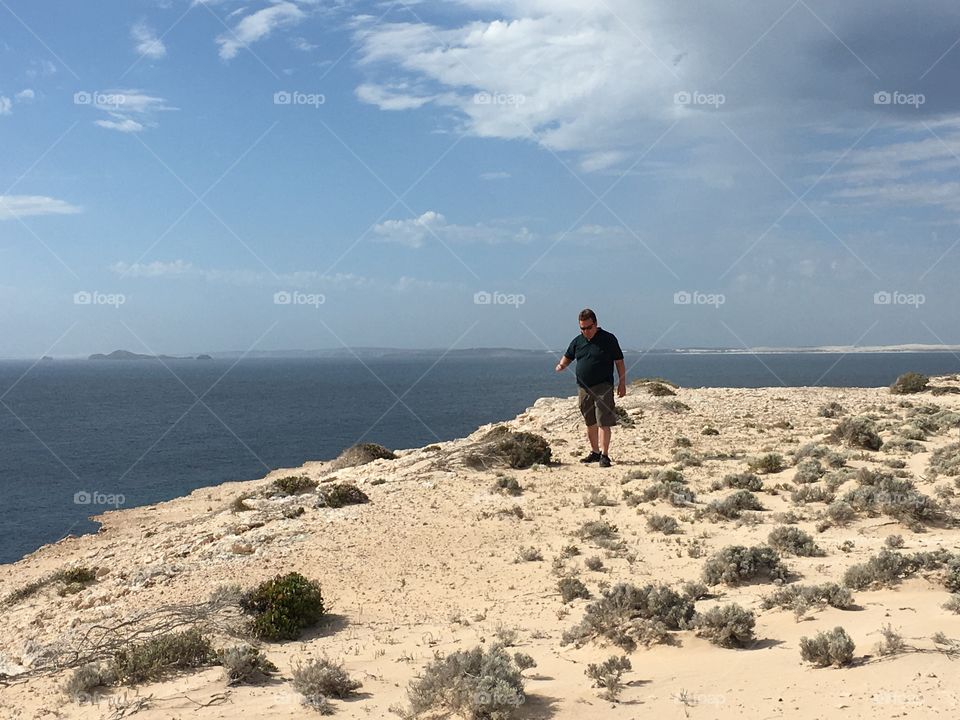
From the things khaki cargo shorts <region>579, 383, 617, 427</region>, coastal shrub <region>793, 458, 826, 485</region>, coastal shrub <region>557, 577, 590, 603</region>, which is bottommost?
coastal shrub <region>557, 577, 590, 603</region>

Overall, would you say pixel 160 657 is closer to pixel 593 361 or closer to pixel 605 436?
pixel 593 361

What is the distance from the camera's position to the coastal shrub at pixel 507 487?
47.4ft

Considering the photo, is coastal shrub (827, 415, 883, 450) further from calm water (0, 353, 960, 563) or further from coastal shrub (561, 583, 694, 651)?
calm water (0, 353, 960, 563)

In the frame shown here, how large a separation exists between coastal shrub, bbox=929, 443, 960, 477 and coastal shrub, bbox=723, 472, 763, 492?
340cm

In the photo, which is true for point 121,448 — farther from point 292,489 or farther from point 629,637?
point 629,637

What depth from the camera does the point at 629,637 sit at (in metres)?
6.93

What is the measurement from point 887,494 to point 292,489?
1302 centimetres

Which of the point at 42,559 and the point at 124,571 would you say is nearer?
the point at 124,571

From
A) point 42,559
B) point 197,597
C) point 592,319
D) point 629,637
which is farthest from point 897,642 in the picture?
point 42,559

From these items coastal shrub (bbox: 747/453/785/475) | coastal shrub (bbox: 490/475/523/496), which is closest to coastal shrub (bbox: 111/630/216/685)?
coastal shrub (bbox: 490/475/523/496)

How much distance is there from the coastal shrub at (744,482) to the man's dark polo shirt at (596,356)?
3.14 metres

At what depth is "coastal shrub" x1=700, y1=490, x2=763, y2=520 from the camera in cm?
1190

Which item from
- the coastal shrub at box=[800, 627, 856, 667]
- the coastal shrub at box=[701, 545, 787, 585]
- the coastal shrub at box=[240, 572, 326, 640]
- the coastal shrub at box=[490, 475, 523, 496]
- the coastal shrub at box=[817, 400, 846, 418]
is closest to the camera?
the coastal shrub at box=[800, 627, 856, 667]

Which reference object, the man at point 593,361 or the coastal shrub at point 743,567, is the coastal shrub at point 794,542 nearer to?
the coastal shrub at point 743,567
